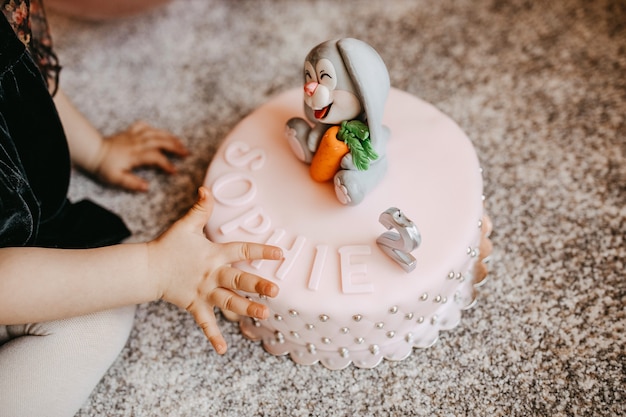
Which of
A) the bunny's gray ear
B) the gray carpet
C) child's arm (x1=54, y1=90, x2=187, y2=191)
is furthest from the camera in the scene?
child's arm (x1=54, y1=90, x2=187, y2=191)

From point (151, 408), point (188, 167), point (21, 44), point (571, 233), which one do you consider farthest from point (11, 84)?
point (571, 233)

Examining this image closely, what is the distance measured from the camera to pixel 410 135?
0.78m

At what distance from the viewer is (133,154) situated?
3.13 feet

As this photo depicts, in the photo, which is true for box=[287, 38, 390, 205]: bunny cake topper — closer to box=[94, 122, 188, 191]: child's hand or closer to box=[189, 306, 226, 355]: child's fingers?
box=[189, 306, 226, 355]: child's fingers

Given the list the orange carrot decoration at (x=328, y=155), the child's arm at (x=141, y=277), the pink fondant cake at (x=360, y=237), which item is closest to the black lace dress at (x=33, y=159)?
the child's arm at (x=141, y=277)

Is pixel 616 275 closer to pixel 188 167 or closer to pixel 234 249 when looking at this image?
pixel 234 249

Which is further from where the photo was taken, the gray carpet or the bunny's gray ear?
the gray carpet

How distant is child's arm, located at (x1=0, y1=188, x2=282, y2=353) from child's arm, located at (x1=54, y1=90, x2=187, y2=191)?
28 cm

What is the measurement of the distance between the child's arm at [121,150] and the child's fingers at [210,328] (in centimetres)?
32

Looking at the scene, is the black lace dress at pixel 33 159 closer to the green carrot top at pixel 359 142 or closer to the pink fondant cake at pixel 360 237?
the pink fondant cake at pixel 360 237

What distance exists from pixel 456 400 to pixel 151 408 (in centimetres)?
38

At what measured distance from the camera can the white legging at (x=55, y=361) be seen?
68cm

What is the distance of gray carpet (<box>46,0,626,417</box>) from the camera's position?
0.73m

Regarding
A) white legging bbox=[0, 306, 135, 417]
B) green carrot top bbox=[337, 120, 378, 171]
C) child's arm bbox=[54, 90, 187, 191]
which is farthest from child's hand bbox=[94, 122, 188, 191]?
green carrot top bbox=[337, 120, 378, 171]
